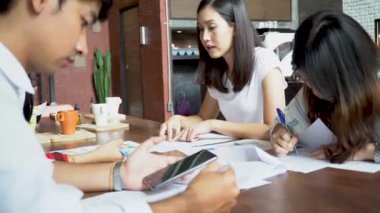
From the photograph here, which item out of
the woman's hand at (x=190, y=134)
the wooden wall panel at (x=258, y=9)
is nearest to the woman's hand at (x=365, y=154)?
the woman's hand at (x=190, y=134)

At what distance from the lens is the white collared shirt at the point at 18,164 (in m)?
0.43

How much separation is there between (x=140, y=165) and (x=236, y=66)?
3.25ft

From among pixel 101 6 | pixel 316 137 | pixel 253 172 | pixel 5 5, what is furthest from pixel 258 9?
pixel 5 5

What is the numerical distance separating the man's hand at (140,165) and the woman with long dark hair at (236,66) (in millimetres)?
758

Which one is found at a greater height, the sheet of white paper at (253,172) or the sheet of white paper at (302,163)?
the sheet of white paper at (253,172)

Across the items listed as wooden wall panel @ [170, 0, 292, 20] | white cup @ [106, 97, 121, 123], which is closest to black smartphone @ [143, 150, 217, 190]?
white cup @ [106, 97, 121, 123]

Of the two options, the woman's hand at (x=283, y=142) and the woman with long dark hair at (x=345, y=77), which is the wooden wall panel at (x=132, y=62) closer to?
the woman's hand at (x=283, y=142)

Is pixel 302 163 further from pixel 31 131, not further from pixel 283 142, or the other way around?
pixel 31 131

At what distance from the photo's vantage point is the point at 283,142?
1108 mm

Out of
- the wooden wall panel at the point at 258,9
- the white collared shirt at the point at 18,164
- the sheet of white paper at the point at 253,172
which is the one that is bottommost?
the sheet of white paper at the point at 253,172

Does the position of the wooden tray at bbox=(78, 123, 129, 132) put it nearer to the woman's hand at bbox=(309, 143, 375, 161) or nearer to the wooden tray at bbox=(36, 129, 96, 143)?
the wooden tray at bbox=(36, 129, 96, 143)

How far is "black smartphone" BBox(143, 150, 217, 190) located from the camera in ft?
2.56

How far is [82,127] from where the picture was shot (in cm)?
175

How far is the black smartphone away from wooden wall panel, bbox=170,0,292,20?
252 cm
